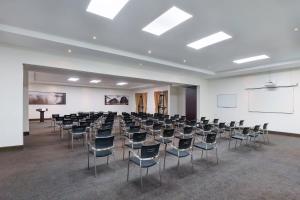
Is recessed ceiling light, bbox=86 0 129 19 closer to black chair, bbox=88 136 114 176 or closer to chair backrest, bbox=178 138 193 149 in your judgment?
black chair, bbox=88 136 114 176

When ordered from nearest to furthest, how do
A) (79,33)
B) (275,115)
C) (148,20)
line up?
(148,20)
(79,33)
(275,115)

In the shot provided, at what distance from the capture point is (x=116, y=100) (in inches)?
706

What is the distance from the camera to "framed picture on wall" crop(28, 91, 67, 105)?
1321 cm

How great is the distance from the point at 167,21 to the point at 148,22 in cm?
47

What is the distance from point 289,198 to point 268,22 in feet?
12.2

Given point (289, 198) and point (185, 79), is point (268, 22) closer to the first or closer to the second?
point (289, 198)

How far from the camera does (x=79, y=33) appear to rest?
15.1 feet

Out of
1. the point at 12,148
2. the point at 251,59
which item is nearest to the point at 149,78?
the point at 251,59

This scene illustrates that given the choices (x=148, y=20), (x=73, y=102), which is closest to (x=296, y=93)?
(x=148, y=20)

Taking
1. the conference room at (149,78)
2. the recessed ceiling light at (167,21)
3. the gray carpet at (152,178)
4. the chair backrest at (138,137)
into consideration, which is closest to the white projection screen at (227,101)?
the conference room at (149,78)

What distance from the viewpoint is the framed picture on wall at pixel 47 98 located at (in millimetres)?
13211

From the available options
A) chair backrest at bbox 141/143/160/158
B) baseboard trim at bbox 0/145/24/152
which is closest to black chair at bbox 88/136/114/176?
chair backrest at bbox 141/143/160/158

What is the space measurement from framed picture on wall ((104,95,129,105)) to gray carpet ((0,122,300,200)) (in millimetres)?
12371

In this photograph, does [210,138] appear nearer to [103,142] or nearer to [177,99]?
[103,142]
